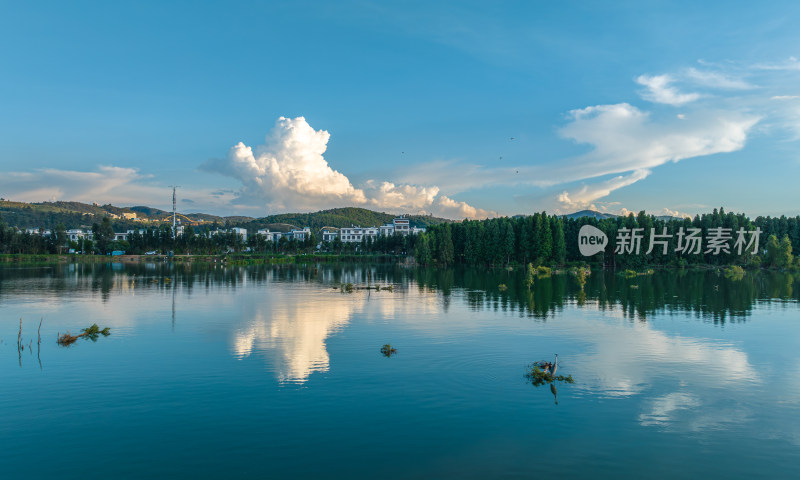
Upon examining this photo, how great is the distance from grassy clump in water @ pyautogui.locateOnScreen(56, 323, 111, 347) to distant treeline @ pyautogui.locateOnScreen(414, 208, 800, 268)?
96553mm

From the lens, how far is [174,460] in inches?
526

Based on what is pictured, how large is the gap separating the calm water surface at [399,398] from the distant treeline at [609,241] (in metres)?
79.0

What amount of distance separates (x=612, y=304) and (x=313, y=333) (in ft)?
98.9

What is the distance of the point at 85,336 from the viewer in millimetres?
29750

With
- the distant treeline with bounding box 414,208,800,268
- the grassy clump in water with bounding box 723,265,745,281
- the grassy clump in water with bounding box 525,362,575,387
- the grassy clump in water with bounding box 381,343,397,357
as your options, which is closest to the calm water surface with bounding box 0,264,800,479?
the grassy clump in water with bounding box 381,343,397,357

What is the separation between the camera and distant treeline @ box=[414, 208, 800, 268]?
11019 centimetres

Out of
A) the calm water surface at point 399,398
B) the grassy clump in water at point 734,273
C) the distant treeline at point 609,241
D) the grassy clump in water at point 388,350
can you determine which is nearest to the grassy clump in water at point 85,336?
the calm water surface at point 399,398

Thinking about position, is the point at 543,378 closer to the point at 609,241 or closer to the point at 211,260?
the point at 609,241

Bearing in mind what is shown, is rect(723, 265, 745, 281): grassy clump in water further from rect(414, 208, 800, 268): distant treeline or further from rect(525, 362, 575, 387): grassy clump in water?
rect(525, 362, 575, 387): grassy clump in water

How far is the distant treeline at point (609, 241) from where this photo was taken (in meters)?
110

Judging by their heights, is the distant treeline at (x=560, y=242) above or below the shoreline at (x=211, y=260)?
above

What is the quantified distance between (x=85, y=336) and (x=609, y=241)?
110m

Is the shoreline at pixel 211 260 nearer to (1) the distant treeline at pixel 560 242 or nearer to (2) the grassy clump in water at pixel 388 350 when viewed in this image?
(1) the distant treeline at pixel 560 242

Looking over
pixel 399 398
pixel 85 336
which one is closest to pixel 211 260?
pixel 85 336
